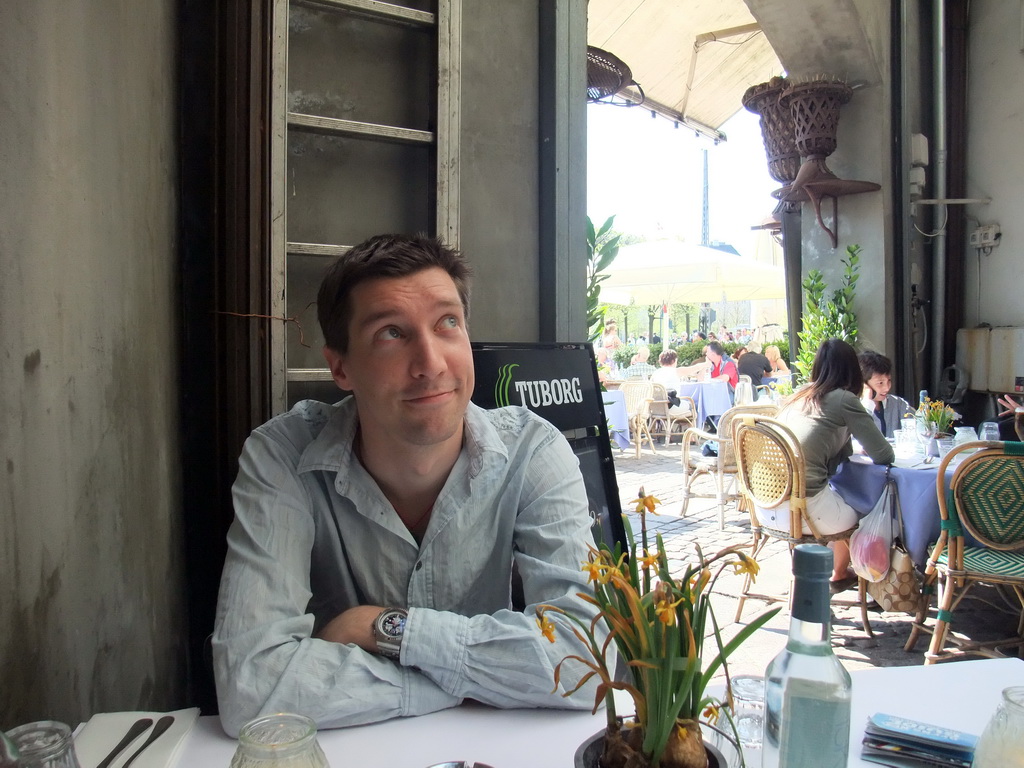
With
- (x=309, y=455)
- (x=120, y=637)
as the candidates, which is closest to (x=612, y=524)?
(x=309, y=455)

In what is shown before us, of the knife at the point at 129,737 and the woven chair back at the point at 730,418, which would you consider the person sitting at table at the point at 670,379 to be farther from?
the knife at the point at 129,737

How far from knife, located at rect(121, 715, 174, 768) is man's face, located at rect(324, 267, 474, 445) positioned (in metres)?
0.63

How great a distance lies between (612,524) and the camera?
8.05 feet

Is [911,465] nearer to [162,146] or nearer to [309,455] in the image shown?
[309,455]

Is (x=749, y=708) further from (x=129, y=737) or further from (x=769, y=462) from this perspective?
(x=769, y=462)

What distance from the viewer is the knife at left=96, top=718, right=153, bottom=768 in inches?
35.0

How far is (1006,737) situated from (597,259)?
12.1 feet

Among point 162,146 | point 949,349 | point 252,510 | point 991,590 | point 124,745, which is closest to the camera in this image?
point 124,745

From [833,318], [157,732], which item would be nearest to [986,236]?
[833,318]

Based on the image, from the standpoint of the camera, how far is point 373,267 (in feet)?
5.02

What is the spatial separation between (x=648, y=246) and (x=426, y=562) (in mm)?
9069

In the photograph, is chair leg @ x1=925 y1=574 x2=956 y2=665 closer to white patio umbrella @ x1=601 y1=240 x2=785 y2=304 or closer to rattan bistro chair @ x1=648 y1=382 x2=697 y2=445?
rattan bistro chair @ x1=648 y1=382 x2=697 y2=445

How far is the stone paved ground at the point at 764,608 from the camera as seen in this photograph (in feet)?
10.6

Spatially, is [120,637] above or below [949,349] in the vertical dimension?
below
